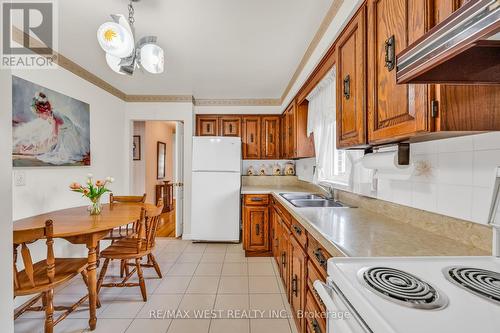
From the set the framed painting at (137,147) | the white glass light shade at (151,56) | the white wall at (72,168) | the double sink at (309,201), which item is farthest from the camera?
the framed painting at (137,147)

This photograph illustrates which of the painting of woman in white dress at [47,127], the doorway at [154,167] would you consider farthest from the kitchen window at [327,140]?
the doorway at [154,167]

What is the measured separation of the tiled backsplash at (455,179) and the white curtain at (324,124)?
1.01m

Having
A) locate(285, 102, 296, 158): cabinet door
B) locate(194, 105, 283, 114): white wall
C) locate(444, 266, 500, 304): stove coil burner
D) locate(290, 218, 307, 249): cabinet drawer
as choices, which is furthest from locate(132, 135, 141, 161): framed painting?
locate(444, 266, 500, 304): stove coil burner

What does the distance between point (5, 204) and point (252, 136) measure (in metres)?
3.37

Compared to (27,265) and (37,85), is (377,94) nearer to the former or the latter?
(27,265)

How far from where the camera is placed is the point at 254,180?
4078 millimetres

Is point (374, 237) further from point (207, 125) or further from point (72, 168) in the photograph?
point (207, 125)

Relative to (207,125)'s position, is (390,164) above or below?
below

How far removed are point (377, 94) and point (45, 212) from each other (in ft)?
9.76

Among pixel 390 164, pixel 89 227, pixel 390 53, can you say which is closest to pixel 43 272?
pixel 89 227

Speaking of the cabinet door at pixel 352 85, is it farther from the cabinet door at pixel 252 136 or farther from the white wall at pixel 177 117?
the white wall at pixel 177 117

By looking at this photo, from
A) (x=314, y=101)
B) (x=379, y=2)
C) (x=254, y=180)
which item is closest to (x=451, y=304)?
(x=379, y=2)

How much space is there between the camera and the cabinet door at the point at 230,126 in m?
4.02

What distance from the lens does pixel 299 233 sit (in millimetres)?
1683
